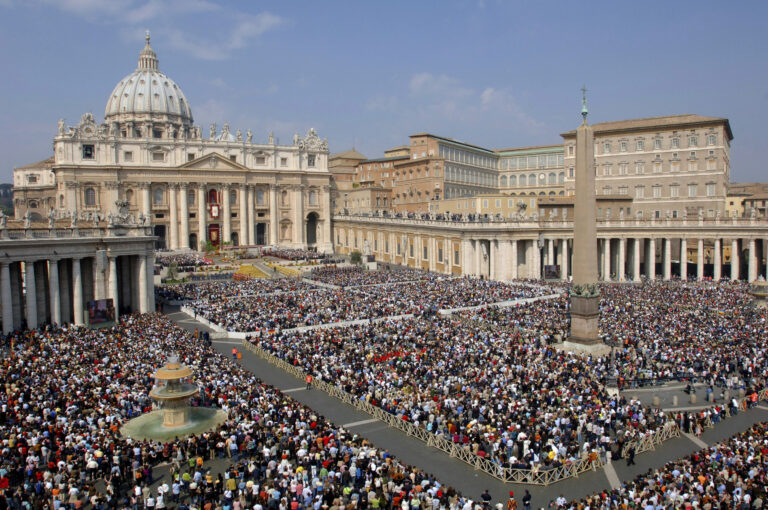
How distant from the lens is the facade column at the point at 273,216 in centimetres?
10056

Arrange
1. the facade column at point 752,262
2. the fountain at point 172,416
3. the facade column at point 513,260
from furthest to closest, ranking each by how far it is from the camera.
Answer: the facade column at point 513,260, the facade column at point 752,262, the fountain at point 172,416

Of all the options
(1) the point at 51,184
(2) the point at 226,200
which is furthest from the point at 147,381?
(1) the point at 51,184

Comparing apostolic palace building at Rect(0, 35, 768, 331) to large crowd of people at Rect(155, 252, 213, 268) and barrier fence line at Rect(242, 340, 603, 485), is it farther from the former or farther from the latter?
barrier fence line at Rect(242, 340, 603, 485)

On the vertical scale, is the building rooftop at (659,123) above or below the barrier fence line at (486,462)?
above

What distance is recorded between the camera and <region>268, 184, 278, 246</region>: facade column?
330 ft

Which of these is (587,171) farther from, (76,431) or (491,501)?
(76,431)

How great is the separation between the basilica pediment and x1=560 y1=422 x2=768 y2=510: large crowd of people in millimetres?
86917

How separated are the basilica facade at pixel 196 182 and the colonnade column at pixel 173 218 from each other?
6.0 inches

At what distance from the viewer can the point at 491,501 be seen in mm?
15656

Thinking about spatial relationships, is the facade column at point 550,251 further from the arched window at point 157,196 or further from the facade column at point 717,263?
the arched window at point 157,196

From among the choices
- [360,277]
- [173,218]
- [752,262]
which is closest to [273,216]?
[173,218]

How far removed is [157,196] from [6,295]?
204 feet

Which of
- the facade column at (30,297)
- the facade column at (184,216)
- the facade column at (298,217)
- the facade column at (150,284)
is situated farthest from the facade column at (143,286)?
the facade column at (298,217)

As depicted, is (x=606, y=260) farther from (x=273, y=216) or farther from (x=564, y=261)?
(x=273, y=216)
